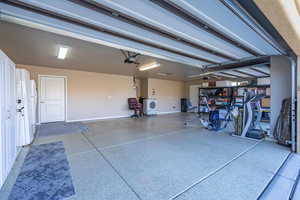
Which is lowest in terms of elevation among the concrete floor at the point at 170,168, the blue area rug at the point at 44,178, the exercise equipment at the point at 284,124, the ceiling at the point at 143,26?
the blue area rug at the point at 44,178

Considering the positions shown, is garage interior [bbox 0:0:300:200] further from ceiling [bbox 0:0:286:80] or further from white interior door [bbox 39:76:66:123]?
white interior door [bbox 39:76:66:123]

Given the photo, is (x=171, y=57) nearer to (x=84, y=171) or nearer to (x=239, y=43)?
(x=239, y=43)

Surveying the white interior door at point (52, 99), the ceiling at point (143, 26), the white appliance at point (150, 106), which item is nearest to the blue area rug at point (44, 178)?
the ceiling at point (143, 26)

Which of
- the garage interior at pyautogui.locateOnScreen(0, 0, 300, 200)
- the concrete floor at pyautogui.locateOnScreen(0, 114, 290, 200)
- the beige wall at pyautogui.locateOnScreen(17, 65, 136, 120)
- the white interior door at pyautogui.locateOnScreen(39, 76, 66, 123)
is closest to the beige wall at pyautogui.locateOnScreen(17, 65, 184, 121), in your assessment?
the beige wall at pyautogui.locateOnScreen(17, 65, 136, 120)

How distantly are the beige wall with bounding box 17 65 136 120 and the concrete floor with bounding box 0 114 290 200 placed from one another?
3121 millimetres

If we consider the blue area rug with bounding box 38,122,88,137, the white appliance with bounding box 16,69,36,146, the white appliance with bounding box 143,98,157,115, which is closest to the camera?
the white appliance with bounding box 16,69,36,146

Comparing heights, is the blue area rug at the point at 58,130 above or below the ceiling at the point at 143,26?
below

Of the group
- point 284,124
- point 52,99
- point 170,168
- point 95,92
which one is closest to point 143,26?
A: point 170,168

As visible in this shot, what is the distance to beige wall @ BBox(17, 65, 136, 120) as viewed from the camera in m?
6.11

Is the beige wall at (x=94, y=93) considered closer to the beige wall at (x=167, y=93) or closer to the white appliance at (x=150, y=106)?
the white appliance at (x=150, y=106)

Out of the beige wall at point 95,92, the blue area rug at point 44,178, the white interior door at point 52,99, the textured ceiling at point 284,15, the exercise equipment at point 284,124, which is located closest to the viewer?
the textured ceiling at point 284,15

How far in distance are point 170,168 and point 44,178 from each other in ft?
6.05

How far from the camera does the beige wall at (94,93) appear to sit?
6105 millimetres

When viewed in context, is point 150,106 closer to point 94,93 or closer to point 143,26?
point 94,93
